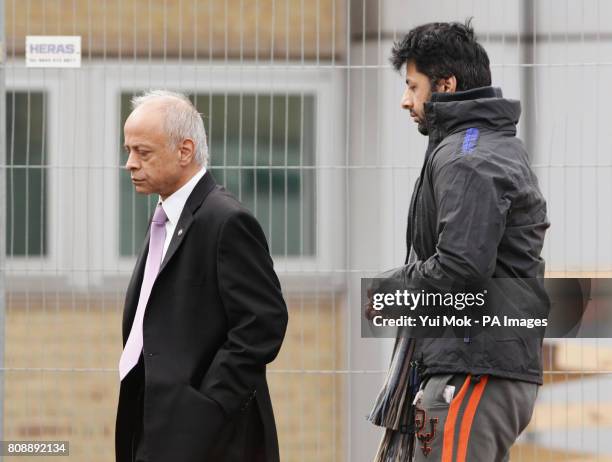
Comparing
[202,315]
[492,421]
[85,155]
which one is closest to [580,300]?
[492,421]

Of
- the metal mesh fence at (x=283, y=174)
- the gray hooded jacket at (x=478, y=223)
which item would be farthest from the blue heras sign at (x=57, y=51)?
the gray hooded jacket at (x=478, y=223)

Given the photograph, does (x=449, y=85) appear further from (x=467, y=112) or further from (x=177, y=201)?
Answer: (x=177, y=201)

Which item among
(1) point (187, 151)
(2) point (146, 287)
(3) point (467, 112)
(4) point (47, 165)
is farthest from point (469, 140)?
(4) point (47, 165)

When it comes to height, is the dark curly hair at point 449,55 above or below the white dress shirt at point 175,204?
above

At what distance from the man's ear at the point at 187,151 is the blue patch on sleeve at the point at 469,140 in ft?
2.45

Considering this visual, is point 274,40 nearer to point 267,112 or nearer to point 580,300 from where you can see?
point 267,112

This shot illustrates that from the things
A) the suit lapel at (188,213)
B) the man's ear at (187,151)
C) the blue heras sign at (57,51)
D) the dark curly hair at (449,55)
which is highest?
the blue heras sign at (57,51)

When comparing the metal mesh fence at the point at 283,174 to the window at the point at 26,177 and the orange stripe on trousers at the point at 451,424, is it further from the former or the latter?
the orange stripe on trousers at the point at 451,424

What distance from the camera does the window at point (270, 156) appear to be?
5391 millimetres

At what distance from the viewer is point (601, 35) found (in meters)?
5.33

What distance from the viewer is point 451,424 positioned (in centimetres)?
303

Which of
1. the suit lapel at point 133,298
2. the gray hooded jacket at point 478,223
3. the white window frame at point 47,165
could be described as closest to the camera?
the gray hooded jacket at point 478,223

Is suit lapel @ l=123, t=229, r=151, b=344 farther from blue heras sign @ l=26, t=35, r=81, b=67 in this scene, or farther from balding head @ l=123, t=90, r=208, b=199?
blue heras sign @ l=26, t=35, r=81, b=67

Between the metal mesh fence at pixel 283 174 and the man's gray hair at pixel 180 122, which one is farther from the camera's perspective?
the metal mesh fence at pixel 283 174
